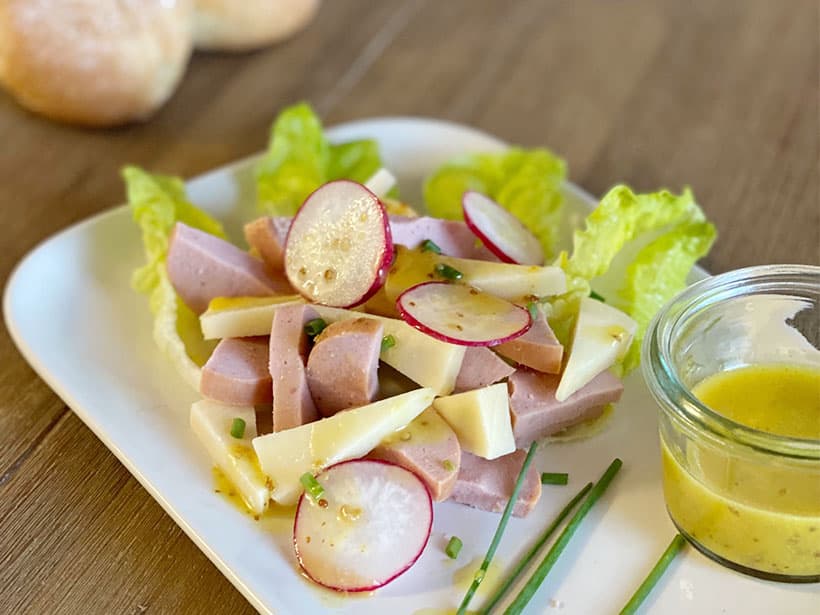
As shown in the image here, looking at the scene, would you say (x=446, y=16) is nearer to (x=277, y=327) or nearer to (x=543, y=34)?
(x=543, y=34)

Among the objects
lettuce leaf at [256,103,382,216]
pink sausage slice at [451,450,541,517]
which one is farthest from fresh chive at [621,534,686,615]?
lettuce leaf at [256,103,382,216]

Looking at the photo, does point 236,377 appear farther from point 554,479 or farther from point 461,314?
point 554,479

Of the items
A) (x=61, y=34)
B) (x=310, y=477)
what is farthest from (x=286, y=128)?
(x=310, y=477)

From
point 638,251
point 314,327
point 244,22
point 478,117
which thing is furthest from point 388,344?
point 244,22

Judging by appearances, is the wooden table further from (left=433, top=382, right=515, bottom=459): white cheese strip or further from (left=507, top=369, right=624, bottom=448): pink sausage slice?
(left=507, top=369, right=624, bottom=448): pink sausage slice

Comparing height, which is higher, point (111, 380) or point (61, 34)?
point (61, 34)
